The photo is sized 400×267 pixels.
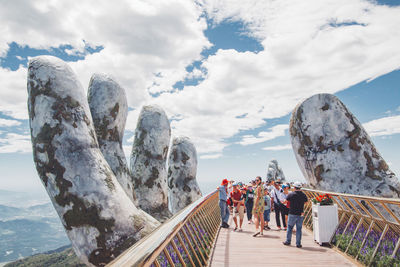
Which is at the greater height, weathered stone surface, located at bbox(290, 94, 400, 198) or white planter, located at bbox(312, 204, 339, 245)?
weathered stone surface, located at bbox(290, 94, 400, 198)

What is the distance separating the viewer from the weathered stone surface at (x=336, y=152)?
9224mm

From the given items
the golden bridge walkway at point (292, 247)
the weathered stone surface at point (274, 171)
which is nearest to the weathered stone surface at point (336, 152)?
the golden bridge walkway at point (292, 247)

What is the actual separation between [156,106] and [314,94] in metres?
11.1

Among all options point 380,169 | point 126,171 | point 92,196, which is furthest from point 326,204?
point 126,171

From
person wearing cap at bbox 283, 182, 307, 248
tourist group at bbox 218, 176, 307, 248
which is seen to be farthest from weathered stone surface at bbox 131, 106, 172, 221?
person wearing cap at bbox 283, 182, 307, 248

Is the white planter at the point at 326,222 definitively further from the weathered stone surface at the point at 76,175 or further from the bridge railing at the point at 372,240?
the weathered stone surface at the point at 76,175

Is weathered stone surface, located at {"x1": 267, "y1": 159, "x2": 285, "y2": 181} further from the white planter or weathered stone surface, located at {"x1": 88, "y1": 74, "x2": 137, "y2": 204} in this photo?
the white planter

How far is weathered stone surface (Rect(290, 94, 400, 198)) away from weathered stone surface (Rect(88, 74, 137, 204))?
875 centimetres

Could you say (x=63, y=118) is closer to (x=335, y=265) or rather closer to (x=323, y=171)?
(x=335, y=265)

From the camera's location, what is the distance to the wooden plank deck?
609 centimetres

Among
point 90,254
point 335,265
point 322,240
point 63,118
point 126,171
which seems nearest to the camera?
point 335,265

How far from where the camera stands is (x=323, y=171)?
32.7 ft

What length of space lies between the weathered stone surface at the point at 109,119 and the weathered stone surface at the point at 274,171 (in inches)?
879

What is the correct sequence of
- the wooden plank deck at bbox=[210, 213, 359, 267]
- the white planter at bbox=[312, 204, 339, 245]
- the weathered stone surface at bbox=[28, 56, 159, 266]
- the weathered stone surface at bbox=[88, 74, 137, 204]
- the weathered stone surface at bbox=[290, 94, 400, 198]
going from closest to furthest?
1. the wooden plank deck at bbox=[210, 213, 359, 267]
2. the white planter at bbox=[312, 204, 339, 245]
3. the weathered stone surface at bbox=[28, 56, 159, 266]
4. the weathered stone surface at bbox=[290, 94, 400, 198]
5. the weathered stone surface at bbox=[88, 74, 137, 204]
